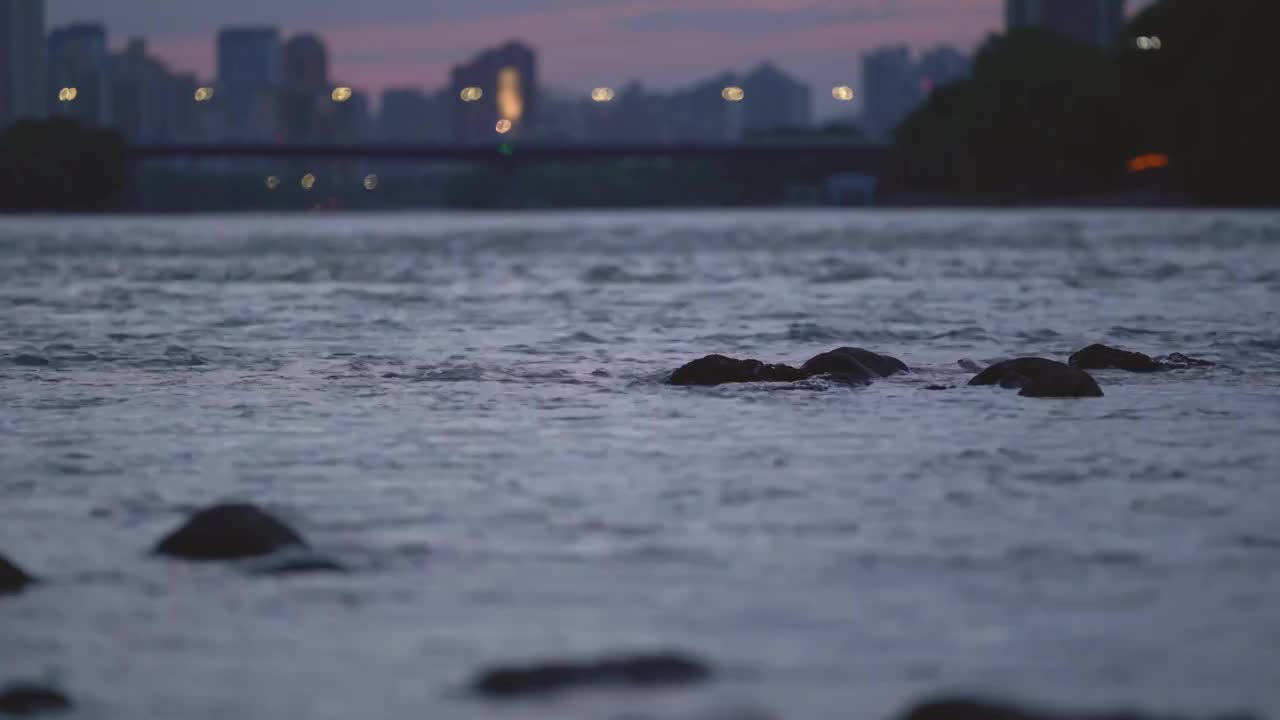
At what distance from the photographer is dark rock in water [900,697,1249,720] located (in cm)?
710

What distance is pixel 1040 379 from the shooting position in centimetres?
1883

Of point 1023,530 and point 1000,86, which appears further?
point 1000,86

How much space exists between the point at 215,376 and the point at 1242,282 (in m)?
26.9

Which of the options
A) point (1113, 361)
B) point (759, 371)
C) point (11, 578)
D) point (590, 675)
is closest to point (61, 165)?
point (1113, 361)

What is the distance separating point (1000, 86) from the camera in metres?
150

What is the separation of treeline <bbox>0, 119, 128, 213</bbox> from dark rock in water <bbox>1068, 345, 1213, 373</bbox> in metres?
149

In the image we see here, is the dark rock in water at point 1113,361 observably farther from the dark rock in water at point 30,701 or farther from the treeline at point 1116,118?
the treeline at point 1116,118

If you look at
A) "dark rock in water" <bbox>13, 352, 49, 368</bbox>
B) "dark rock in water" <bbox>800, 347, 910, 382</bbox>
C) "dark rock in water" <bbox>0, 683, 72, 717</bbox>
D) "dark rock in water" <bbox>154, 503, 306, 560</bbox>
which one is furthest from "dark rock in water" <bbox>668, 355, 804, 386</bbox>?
"dark rock in water" <bbox>0, 683, 72, 717</bbox>

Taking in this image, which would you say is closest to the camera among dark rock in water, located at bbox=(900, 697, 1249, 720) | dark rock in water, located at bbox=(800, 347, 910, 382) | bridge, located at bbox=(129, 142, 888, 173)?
dark rock in water, located at bbox=(900, 697, 1249, 720)

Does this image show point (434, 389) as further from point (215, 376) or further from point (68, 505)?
point (68, 505)

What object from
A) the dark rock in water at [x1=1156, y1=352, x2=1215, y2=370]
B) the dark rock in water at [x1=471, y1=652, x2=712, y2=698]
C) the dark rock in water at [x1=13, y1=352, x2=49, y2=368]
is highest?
the dark rock in water at [x1=471, y1=652, x2=712, y2=698]

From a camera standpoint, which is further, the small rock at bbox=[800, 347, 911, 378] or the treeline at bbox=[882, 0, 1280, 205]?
the treeline at bbox=[882, 0, 1280, 205]

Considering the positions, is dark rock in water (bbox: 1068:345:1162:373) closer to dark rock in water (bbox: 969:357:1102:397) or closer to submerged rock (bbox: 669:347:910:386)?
dark rock in water (bbox: 969:357:1102:397)

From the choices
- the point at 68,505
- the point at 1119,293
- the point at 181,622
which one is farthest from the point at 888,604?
the point at 1119,293
